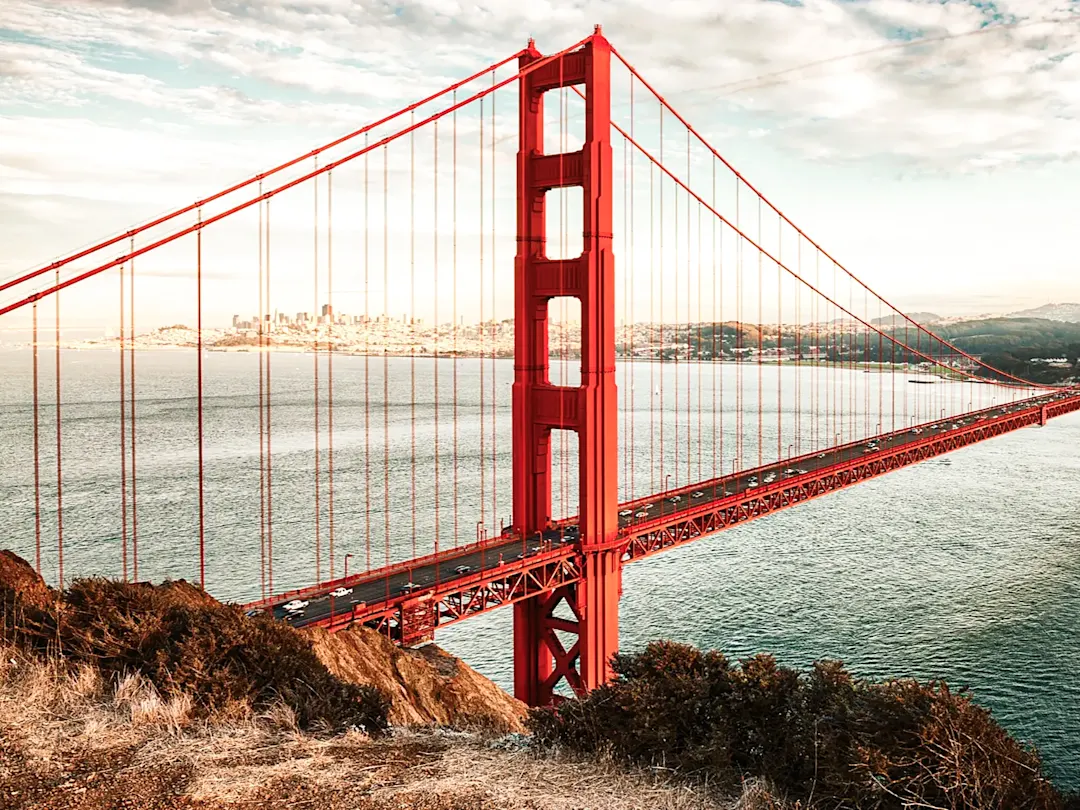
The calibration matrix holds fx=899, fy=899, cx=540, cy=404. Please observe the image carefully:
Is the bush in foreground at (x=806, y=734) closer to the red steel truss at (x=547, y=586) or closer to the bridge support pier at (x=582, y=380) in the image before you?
the red steel truss at (x=547, y=586)

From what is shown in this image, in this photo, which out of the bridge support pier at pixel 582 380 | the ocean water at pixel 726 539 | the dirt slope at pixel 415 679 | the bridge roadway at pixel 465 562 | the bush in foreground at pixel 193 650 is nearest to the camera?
the bush in foreground at pixel 193 650

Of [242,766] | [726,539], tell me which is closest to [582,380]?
[242,766]

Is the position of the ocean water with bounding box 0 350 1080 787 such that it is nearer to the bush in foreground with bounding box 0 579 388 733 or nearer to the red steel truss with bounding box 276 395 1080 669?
the red steel truss with bounding box 276 395 1080 669

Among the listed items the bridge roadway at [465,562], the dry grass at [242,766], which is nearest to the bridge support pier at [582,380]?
the bridge roadway at [465,562]

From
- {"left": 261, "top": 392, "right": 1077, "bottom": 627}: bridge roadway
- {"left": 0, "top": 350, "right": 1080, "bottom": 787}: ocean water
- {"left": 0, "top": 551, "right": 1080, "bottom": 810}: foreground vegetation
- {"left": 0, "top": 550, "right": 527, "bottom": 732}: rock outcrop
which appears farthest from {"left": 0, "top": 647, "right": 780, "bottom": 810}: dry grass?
{"left": 0, "top": 350, "right": 1080, "bottom": 787}: ocean water

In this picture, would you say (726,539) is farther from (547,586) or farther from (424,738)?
(424,738)

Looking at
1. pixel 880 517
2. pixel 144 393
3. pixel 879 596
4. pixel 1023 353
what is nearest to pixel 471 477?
pixel 880 517
